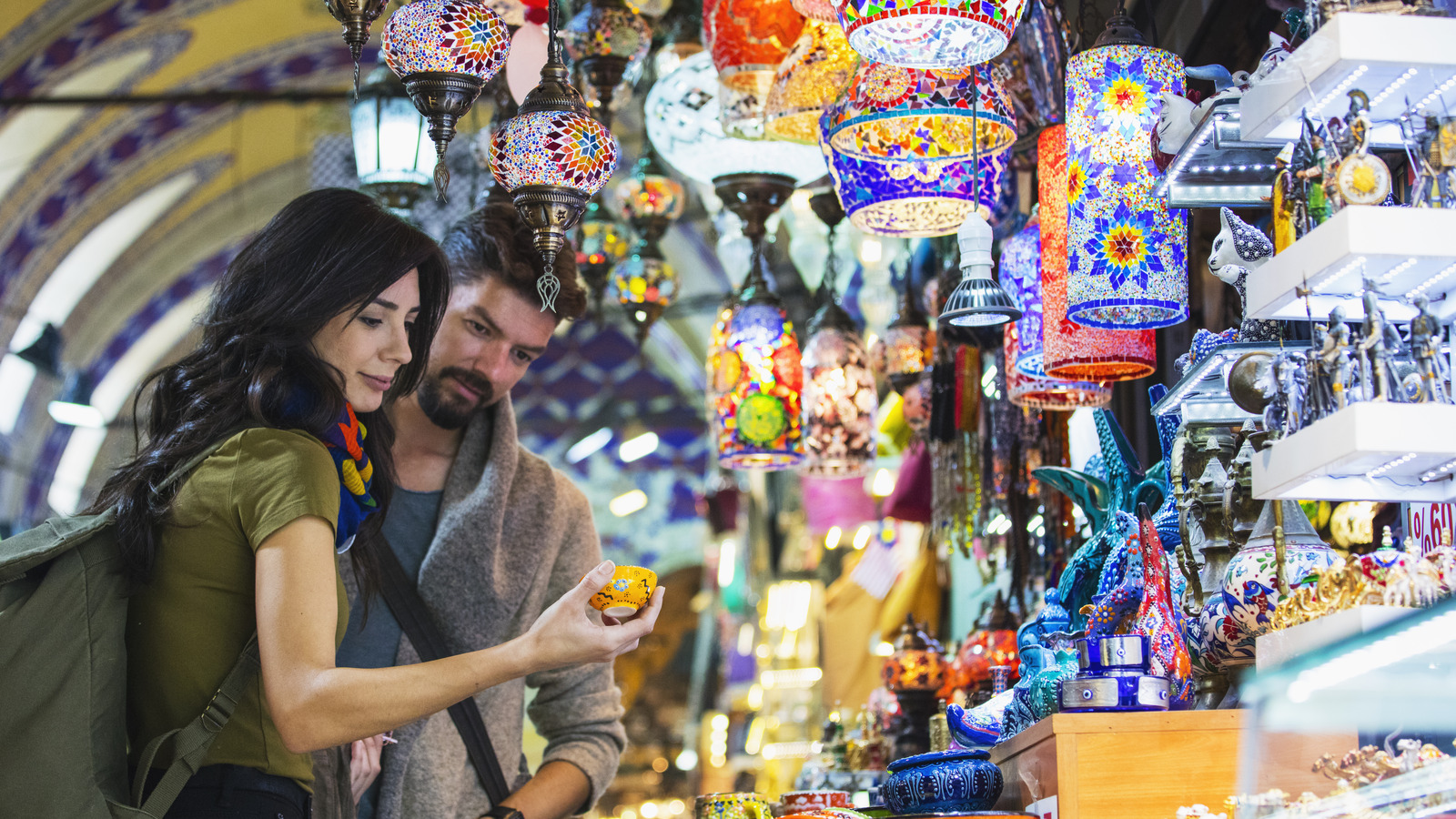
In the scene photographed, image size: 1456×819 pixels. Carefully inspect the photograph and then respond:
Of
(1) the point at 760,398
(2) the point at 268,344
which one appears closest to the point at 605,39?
(1) the point at 760,398

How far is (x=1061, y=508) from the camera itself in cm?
295

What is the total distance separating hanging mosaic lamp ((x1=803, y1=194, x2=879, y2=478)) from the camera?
3.33 meters

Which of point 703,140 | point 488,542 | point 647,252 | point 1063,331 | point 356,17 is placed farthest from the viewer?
point 647,252

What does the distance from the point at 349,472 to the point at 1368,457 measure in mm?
1181

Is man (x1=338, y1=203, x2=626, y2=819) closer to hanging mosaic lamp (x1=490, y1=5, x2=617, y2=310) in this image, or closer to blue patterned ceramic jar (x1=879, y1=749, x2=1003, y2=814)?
hanging mosaic lamp (x1=490, y1=5, x2=617, y2=310)

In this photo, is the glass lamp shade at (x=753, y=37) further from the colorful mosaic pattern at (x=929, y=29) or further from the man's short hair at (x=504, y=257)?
the colorful mosaic pattern at (x=929, y=29)

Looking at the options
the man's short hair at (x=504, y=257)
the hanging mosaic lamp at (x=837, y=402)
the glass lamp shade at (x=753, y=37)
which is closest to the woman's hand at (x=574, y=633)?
the man's short hair at (x=504, y=257)

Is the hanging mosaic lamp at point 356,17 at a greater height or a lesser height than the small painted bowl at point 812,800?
greater

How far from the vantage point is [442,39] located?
82.0 inches

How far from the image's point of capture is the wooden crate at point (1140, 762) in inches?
61.3

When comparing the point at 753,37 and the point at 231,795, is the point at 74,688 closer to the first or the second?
the point at 231,795

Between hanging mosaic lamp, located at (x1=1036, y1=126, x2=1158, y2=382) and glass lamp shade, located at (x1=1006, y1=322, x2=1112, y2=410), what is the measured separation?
7.9 inches

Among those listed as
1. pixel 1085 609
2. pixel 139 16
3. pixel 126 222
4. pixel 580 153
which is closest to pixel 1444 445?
pixel 1085 609

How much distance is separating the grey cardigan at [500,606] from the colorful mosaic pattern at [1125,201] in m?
1.28
